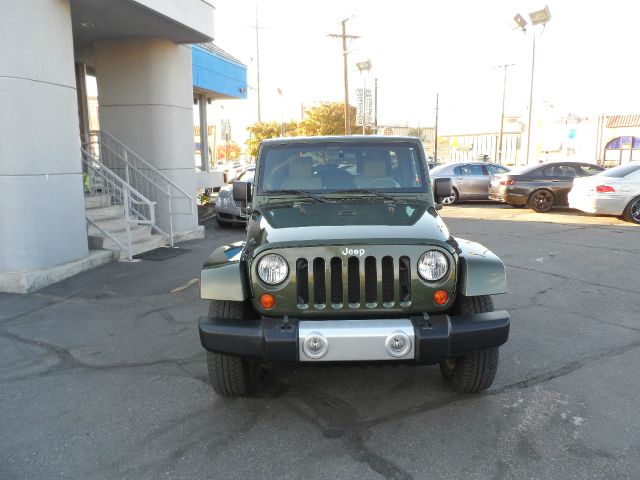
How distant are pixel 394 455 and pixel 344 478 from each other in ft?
1.15

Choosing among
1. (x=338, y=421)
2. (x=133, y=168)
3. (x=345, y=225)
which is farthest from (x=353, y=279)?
(x=133, y=168)

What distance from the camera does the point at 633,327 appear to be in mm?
5035

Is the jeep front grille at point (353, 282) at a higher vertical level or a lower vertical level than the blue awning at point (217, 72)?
lower

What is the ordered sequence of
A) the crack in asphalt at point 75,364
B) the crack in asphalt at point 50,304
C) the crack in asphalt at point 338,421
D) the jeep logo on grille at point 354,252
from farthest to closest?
the crack in asphalt at point 50,304
the crack in asphalt at point 75,364
the jeep logo on grille at point 354,252
the crack in asphalt at point 338,421

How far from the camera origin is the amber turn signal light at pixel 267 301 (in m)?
3.13

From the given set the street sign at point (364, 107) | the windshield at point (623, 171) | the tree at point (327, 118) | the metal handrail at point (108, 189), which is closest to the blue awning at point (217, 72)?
the metal handrail at point (108, 189)

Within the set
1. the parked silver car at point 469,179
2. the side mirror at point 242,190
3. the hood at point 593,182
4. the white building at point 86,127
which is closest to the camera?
the side mirror at point 242,190

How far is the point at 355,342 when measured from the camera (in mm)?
2863

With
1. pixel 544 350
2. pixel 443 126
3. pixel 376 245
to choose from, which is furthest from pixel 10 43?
pixel 443 126

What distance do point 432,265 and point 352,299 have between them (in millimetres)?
522

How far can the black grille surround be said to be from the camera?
3.07m

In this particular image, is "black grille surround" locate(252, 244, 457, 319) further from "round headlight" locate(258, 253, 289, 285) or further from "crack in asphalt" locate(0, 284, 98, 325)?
"crack in asphalt" locate(0, 284, 98, 325)

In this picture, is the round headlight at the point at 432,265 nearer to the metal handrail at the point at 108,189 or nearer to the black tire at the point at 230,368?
the black tire at the point at 230,368

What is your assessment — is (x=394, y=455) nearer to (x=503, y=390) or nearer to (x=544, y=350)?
(x=503, y=390)
